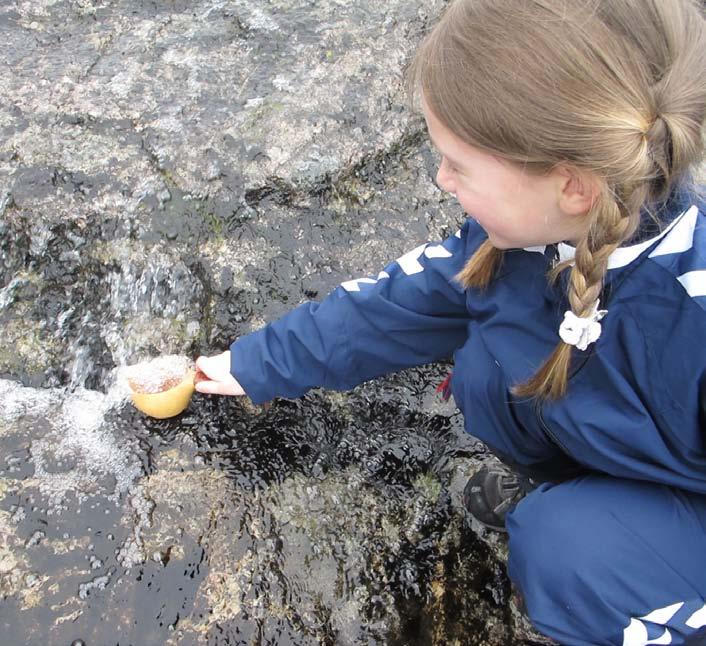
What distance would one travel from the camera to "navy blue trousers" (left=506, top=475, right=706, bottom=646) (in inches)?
54.6

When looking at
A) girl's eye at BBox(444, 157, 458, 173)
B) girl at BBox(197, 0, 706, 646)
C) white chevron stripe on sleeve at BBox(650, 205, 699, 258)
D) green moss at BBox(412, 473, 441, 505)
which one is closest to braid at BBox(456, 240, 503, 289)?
girl at BBox(197, 0, 706, 646)

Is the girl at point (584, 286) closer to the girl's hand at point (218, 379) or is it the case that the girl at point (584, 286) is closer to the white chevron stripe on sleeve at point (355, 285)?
the white chevron stripe on sleeve at point (355, 285)

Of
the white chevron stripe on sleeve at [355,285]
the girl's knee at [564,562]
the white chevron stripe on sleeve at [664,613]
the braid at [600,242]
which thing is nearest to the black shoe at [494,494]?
the girl's knee at [564,562]

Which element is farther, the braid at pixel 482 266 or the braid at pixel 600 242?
the braid at pixel 482 266

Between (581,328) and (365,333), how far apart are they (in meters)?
0.62

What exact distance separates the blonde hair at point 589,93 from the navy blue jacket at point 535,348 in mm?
113

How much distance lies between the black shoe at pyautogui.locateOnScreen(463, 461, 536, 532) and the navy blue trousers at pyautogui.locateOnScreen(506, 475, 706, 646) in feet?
1.22

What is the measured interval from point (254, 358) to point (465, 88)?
91 cm

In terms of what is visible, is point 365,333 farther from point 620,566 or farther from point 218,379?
point 620,566

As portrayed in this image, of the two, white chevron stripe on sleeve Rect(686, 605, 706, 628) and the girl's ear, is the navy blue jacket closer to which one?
the girl's ear

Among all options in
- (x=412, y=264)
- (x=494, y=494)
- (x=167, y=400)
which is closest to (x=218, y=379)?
(x=167, y=400)

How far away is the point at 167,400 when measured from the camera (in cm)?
190

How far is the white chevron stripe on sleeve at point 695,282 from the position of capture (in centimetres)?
124

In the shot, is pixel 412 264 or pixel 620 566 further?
pixel 412 264
